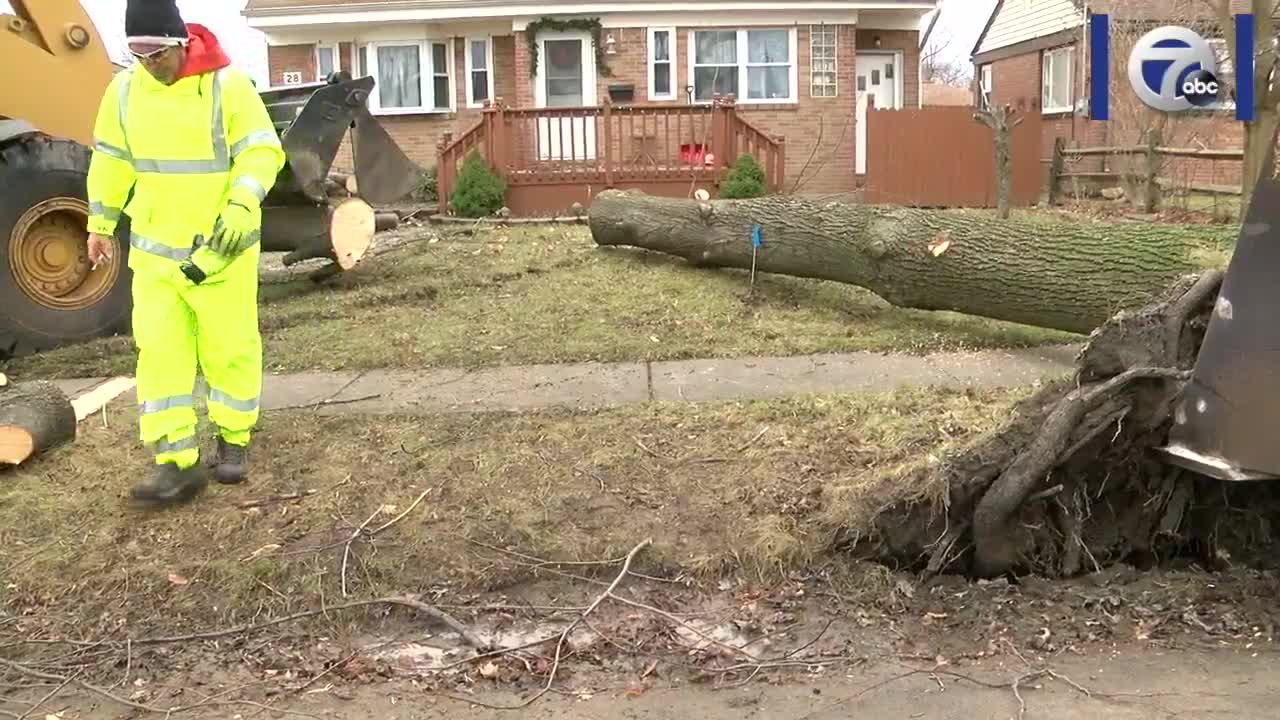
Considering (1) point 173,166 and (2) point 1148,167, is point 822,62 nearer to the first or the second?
(2) point 1148,167

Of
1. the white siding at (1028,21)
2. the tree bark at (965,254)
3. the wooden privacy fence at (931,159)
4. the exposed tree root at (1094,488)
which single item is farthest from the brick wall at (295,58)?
the exposed tree root at (1094,488)

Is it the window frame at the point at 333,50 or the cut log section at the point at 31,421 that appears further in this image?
the window frame at the point at 333,50

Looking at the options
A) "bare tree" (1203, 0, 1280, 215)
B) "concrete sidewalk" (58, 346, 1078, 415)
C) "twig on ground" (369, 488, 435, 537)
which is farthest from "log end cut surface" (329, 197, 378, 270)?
"bare tree" (1203, 0, 1280, 215)

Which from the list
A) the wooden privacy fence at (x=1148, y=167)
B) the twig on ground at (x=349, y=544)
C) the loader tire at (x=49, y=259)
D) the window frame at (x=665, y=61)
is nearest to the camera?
the twig on ground at (x=349, y=544)

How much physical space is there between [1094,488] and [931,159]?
47.8ft

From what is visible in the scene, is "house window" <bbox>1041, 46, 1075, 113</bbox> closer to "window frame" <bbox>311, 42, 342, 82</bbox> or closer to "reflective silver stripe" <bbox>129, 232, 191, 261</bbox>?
"window frame" <bbox>311, 42, 342, 82</bbox>

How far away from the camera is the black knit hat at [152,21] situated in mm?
4410

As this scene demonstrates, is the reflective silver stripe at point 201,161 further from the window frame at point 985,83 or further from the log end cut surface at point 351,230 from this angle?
the window frame at point 985,83

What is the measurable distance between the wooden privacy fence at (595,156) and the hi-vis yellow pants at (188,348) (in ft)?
39.2

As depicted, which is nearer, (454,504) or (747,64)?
(454,504)

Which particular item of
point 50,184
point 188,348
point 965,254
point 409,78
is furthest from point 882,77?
point 188,348

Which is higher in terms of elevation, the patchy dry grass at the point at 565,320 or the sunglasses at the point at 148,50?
the sunglasses at the point at 148,50

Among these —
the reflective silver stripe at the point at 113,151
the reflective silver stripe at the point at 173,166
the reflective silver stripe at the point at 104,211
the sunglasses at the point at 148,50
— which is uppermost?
the sunglasses at the point at 148,50

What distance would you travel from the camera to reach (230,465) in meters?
4.98
